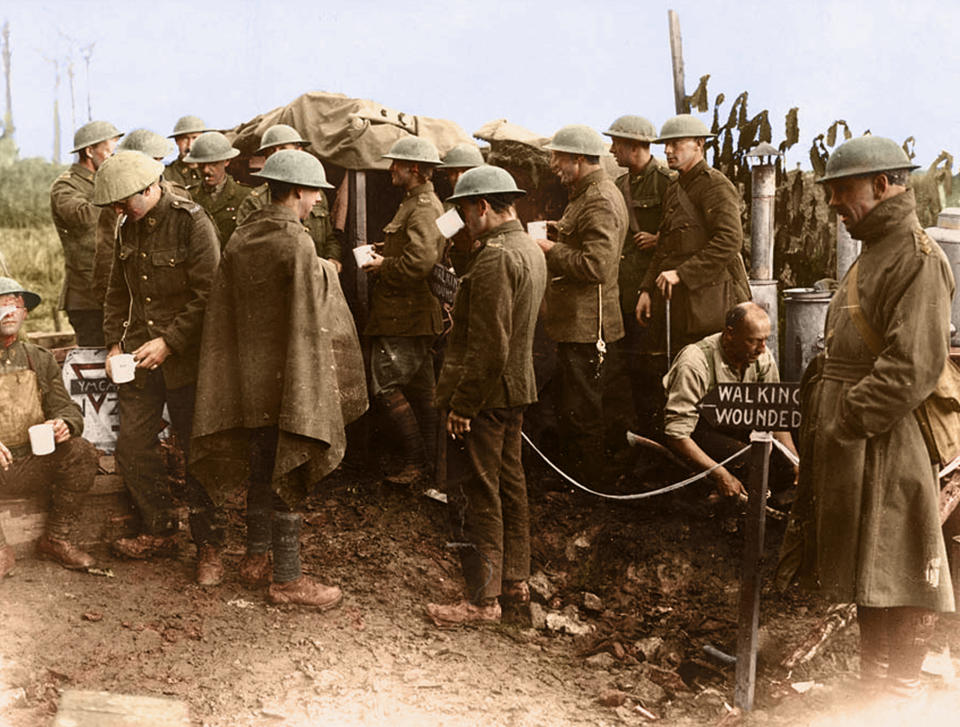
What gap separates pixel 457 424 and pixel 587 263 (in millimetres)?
1426

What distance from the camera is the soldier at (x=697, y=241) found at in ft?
19.2

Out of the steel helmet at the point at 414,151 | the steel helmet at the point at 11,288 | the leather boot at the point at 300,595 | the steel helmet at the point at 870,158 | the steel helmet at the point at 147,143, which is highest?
the steel helmet at the point at 147,143

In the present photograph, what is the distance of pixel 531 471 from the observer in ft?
21.6

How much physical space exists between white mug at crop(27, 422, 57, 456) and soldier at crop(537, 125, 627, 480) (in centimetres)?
283

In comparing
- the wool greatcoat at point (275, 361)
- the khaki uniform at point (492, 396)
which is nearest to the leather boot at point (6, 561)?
the wool greatcoat at point (275, 361)

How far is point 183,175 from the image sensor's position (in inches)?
276

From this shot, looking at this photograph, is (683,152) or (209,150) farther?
(209,150)

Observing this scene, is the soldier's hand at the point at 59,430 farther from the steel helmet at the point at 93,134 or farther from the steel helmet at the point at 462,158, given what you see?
the steel helmet at the point at 462,158

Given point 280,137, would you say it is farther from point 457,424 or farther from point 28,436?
point 457,424

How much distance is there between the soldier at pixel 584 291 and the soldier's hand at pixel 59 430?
2751 millimetres

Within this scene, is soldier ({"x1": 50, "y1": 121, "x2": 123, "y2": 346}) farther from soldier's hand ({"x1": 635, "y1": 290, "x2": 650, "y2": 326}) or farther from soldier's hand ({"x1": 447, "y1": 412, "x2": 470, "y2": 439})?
soldier's hand ({"x1": 635, "y1": 290, "x2": 650, "y2": 326})

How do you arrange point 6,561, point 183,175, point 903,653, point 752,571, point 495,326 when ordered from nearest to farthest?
1. point 903,653
2. point 752,571
3. point 495,326
4. point 6,561
5. point 183,175

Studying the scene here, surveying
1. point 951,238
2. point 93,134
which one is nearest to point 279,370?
point 93,134

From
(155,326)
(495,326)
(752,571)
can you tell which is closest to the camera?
(752,571)
